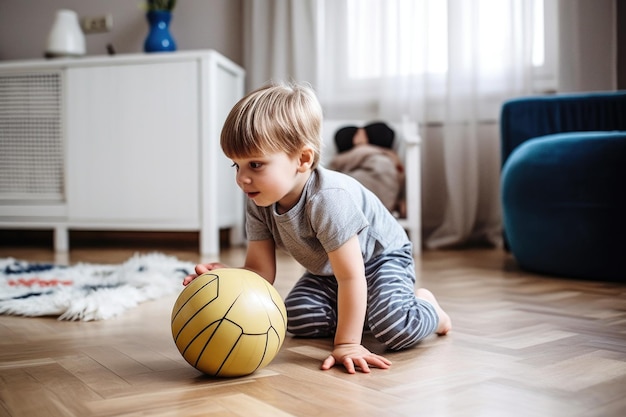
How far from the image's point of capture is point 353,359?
3.25 ft

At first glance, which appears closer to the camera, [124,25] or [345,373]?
[345,373]

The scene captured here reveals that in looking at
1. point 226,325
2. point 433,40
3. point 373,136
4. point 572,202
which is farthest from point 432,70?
point 226,325

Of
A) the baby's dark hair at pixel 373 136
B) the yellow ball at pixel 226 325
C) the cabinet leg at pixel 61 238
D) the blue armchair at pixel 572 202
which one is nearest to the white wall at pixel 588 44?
the blue armchair at pixel 572 202

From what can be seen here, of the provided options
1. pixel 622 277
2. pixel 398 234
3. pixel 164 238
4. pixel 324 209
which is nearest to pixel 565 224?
pixel 622 277

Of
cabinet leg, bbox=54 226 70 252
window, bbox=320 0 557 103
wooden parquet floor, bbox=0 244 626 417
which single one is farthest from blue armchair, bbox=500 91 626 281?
cabinet leg, bbox=54 226 70 252

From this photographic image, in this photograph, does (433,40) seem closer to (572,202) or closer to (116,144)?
(572,202)

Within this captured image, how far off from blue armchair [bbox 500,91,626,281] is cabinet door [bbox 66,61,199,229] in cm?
148

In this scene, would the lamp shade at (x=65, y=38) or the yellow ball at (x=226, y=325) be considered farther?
the lamp shade at (x=65, y=38)

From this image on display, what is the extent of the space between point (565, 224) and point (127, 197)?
198 centimetres

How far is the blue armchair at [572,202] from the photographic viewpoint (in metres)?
1.87

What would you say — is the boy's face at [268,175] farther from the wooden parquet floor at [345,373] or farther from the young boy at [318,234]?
the wooden parquet floor at [345,373]

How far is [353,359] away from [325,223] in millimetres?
224

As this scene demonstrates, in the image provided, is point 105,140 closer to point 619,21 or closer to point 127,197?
point 127,197

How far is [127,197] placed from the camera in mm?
2988
